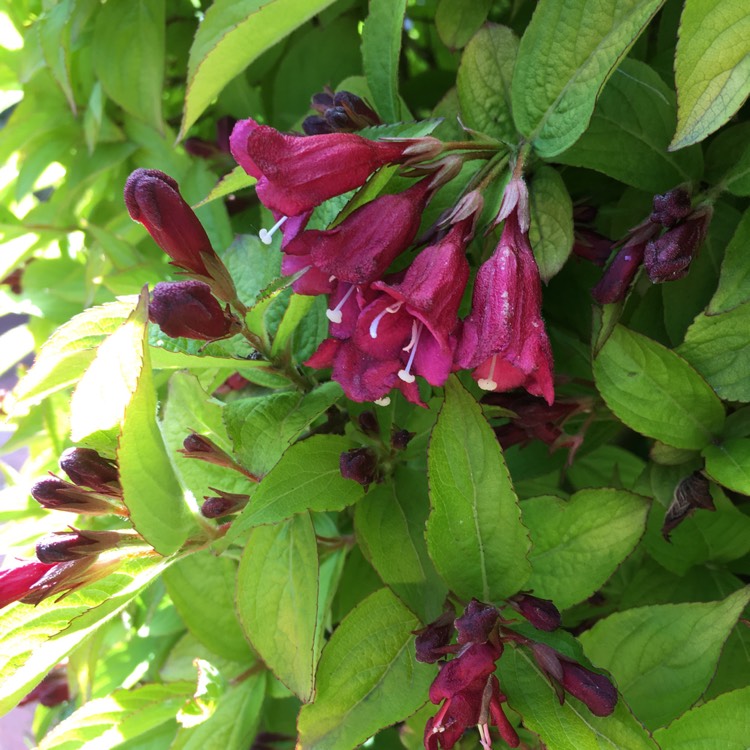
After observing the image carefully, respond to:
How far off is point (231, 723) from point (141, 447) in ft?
1.24

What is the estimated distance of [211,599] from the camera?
2.43 ft

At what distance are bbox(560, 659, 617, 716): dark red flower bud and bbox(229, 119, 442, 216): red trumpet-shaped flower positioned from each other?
315 millimetres

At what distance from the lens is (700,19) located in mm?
427

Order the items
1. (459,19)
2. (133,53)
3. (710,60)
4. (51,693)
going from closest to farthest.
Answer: (710,60) < (459,19) < (133,53) < (51,693)

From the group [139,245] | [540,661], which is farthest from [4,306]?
[540,661]

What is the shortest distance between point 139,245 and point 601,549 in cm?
66

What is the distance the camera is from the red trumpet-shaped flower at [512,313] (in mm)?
443

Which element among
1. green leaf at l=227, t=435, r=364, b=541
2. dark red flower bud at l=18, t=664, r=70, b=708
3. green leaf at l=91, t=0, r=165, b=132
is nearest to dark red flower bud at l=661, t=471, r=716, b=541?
green leaf at l=227, t=435, r=364, b=541

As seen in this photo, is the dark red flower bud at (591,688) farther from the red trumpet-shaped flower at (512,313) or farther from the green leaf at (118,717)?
the green leaf at (118,717)

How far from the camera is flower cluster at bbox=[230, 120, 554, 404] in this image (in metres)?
0.44

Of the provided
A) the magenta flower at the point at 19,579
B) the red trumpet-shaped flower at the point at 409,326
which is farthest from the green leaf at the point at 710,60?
the magenta flower at the point at 19,579

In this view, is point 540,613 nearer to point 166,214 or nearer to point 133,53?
point 166,214

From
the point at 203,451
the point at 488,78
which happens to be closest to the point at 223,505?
the point at 203,451

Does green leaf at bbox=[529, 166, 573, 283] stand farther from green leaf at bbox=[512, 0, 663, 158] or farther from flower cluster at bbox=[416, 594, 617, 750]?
flower cluster at bbox=[416, 594, 617, 750]
